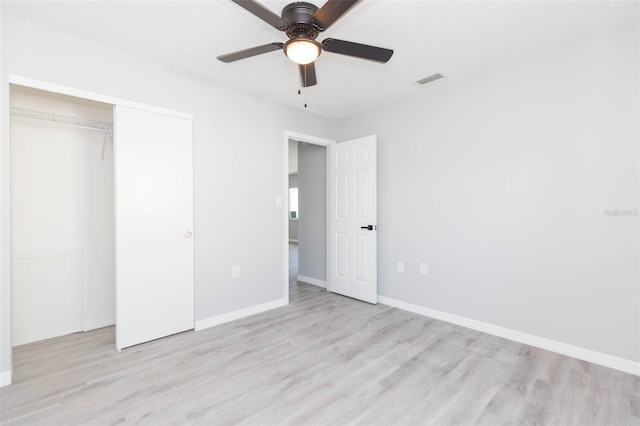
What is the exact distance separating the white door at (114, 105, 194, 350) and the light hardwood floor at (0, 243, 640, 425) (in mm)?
238

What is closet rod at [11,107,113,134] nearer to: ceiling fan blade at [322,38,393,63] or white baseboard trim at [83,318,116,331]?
white baseboard trim at [83,318,116,331]

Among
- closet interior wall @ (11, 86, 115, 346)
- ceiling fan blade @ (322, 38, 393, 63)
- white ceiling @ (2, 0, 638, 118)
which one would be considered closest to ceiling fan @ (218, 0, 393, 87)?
ceiling fan blade @ (322, 38, 393, 63)

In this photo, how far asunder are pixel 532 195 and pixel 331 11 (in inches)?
88.8

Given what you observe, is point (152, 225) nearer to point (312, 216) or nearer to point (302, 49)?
point (302, 49)

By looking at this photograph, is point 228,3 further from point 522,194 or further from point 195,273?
point 522,194

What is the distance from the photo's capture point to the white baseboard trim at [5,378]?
2.02m

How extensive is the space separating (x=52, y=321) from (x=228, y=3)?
10.3 ft

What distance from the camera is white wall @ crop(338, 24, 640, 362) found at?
2.23 meters

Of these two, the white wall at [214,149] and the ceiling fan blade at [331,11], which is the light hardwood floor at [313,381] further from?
the ceiling fan blade at [331,11]

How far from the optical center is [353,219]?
12.9ft

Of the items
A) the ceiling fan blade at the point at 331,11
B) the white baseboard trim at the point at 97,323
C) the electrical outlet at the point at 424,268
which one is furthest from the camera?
the electrical outlet at the point at 424,268

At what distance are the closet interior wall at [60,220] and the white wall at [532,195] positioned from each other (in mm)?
3223

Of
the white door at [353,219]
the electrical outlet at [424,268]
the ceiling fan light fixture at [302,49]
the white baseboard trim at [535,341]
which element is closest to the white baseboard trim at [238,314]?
the white door at [353,219]

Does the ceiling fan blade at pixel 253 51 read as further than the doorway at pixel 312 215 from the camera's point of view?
No
